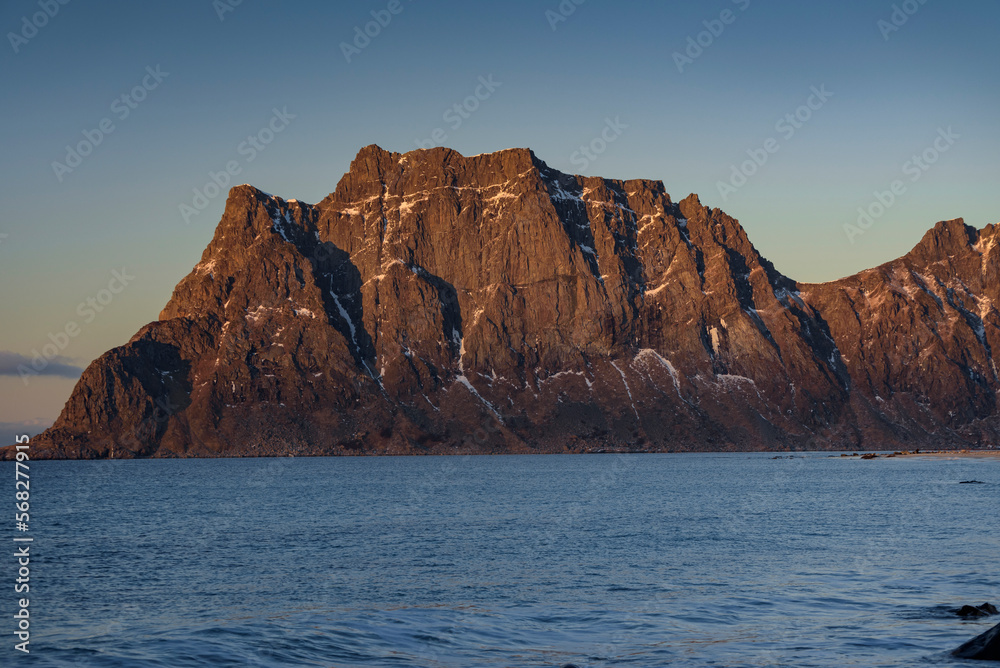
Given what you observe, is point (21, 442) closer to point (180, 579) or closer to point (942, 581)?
point (180, 579)

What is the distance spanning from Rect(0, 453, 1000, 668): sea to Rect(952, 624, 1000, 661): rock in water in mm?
760

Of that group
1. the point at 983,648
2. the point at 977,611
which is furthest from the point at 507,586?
the point at 983,648

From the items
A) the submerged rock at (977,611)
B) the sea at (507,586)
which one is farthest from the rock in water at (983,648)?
the submerged rock at (977,611)

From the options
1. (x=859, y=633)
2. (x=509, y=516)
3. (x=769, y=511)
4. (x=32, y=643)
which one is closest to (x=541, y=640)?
(x=859, y=633)

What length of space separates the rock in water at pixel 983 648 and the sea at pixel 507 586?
2.49ft

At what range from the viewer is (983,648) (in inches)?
1314

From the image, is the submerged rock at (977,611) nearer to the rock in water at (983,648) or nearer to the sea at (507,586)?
the sea at (507,586)

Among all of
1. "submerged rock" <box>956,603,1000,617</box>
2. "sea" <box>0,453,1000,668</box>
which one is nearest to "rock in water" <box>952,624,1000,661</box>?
"sea" <box>0,453,1000,668</box>

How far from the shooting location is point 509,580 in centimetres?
5228

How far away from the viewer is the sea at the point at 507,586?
118 ft

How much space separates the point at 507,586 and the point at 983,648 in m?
23.8

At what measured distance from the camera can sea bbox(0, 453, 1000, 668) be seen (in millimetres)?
36062

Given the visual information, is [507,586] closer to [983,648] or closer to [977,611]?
[977,611]

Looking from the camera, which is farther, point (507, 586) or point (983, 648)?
point (507, 586)
